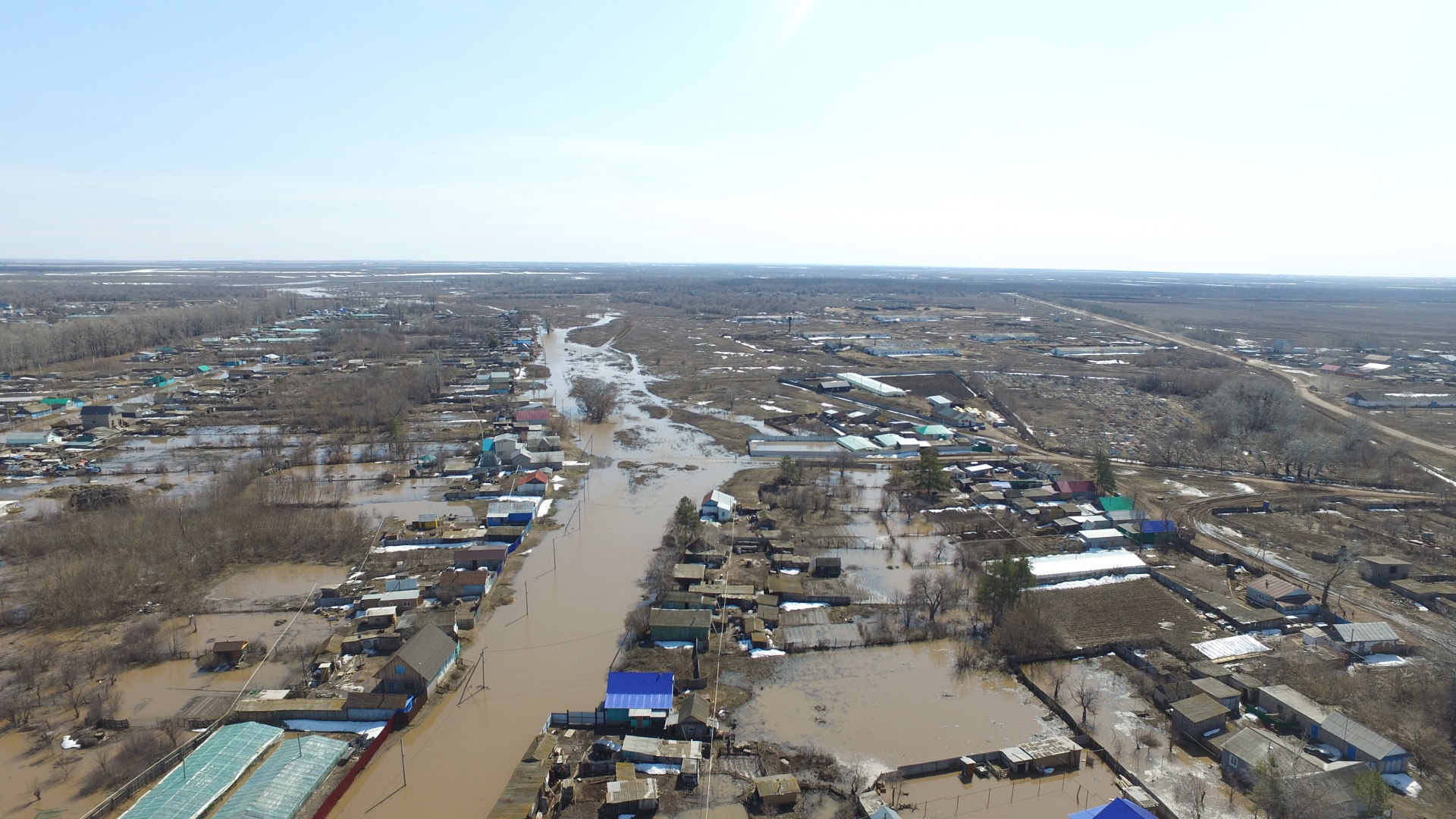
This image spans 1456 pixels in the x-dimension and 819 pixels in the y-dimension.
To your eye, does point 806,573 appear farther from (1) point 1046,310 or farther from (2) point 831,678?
(1) point 1046,310

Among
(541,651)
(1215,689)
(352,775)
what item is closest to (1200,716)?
(1215,689)

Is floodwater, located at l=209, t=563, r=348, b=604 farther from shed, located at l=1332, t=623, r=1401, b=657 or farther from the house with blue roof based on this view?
shed, located at l=1332, t=623, r=1401, b=657

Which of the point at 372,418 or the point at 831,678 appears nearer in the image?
the point at 831,678

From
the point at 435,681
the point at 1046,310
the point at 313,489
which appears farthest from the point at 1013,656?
the point at 1046,310

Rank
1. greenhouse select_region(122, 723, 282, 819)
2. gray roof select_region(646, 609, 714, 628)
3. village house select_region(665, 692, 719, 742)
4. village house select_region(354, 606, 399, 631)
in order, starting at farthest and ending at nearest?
village house select_region(354, 606, 399, 631) → gray roof select_region(646, 609, 714, 628) → village house select_region(665, 692, 719, 742) → greenhouse select_region(122, 723, 282, 819)

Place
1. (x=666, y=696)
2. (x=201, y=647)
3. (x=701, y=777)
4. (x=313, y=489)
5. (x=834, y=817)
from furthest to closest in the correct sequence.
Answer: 1. (x=313, y=489)
2. (x=201, y=647)
3. (x=666, y=696)
4. (x=701, y=777)
5. (x=834, y=817)

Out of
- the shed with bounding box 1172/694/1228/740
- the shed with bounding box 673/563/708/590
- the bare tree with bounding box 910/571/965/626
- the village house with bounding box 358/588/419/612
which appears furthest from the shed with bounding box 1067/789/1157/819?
the village house with bounding box 358/588/419/612

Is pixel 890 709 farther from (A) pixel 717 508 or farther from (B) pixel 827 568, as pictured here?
(A) pixel 717 508
